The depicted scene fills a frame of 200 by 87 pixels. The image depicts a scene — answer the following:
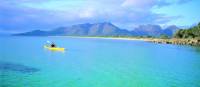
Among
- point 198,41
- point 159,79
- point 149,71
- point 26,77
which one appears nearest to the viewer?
point 26,77

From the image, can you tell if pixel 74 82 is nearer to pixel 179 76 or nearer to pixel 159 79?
pixel 159 79

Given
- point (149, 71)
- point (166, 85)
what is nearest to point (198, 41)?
point (149, 71)

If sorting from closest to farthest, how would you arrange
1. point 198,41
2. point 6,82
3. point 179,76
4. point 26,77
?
point 6,82 → point 26,77 → point 179,76 → point 198,41

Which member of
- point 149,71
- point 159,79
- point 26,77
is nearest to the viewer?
point 26,77

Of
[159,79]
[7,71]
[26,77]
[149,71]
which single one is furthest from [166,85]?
[7,71]

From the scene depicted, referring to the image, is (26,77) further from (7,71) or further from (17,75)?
(7,71)

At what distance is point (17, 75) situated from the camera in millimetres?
21969

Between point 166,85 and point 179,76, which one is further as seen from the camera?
point 179,76

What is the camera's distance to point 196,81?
22172 millimetres

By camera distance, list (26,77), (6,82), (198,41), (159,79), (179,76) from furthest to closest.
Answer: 1. (198,41)
2. (179,76)
3. (159,79)
4. (26,77)
5. (6,82)

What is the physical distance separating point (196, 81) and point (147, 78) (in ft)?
10.7

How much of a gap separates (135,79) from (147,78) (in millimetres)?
1155

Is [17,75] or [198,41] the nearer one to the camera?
[17,75]

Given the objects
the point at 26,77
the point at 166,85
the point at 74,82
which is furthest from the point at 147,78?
the point at 26,77
